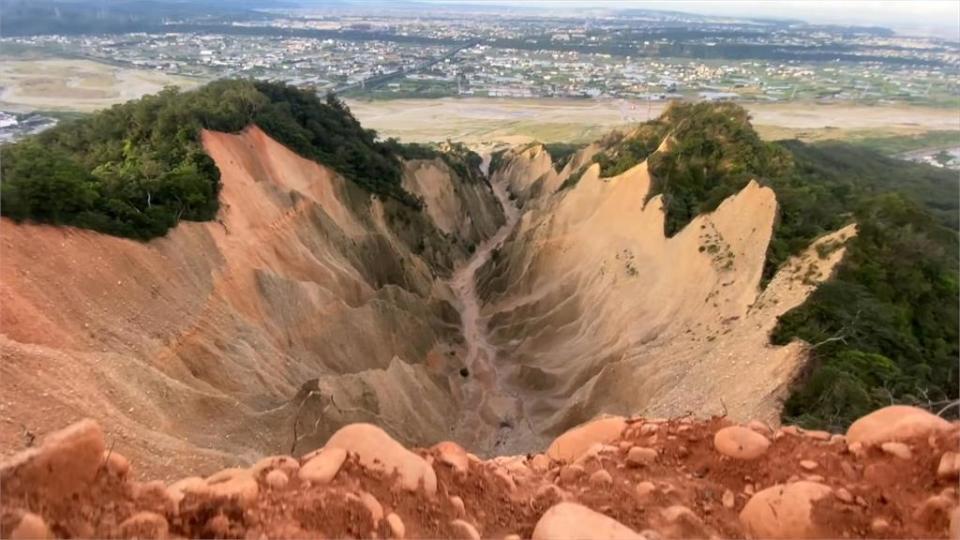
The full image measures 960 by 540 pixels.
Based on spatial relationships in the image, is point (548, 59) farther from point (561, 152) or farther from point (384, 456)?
point (384, 456)

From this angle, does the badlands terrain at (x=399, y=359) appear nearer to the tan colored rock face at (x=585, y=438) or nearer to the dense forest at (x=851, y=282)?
the tan colored rock face at (x=585, y=438)

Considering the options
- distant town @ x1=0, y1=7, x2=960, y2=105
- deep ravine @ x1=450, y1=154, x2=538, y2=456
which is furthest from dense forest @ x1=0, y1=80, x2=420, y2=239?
distant town @ x1=0, y1=7, x2=960, y2=105

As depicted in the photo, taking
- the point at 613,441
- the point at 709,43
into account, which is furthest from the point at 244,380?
the point at 709,43

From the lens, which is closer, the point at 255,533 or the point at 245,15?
the point at 255,533

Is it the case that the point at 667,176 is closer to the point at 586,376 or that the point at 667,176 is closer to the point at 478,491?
the point at 586,376

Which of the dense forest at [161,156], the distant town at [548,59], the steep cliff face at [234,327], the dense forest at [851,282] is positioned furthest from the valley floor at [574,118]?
the steep cliff face at [234,327]

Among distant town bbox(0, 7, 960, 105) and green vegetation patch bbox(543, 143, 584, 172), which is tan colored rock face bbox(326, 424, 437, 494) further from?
green vegetation patch bbox(543, 143, 584, 172)

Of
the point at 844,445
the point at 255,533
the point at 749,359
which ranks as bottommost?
the point at 749,359

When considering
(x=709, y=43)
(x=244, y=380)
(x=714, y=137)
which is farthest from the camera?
(x=709, y=43)
